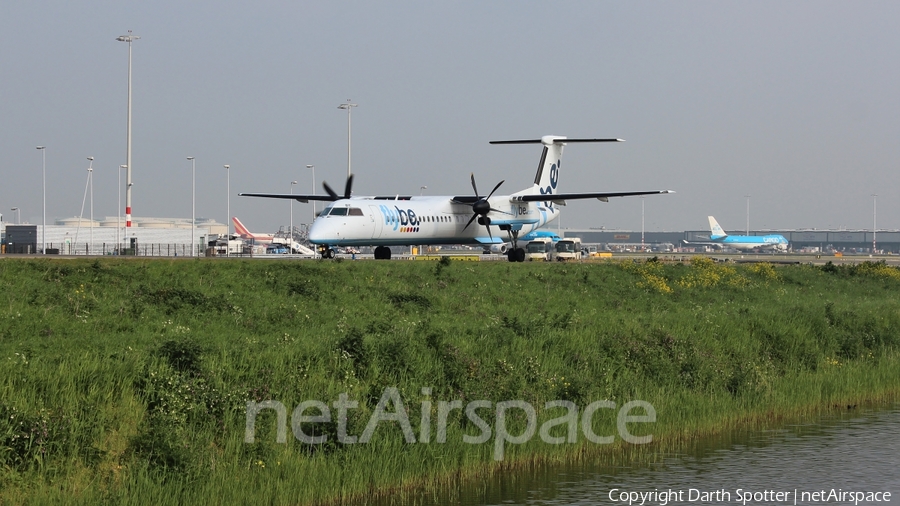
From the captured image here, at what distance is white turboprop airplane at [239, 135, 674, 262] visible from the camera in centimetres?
4897

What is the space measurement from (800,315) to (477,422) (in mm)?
17918

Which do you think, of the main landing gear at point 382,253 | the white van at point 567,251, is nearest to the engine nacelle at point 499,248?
the white van at point 567,251

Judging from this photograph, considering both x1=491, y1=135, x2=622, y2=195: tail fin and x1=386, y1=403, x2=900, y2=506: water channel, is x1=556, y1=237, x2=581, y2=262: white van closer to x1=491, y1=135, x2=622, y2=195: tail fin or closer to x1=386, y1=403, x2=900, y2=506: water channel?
x1=491, y1=135, x2=622, y2=195: tail fin

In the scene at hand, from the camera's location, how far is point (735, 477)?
19391 mm

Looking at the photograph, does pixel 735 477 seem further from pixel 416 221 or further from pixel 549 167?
pixel 549 167

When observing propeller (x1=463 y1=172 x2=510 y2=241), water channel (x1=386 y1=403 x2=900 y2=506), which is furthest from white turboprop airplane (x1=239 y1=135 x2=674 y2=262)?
water channel (x1=386 y1=403 x2=900 y2=506)

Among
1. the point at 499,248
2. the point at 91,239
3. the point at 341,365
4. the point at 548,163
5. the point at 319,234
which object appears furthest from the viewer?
the point at 91,239

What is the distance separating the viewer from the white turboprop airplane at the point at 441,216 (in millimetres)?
48969

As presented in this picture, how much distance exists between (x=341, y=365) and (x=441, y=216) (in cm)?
3522

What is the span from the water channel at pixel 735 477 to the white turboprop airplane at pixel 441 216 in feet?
93.3

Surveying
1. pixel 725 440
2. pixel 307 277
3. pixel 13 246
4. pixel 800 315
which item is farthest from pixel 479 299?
pixel 13 246

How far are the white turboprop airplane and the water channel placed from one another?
93.3 feet

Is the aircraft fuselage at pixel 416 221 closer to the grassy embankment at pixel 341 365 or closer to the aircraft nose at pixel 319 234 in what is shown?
the aircraft nose at pixel 319 234

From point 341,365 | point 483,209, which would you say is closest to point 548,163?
point 483,209
